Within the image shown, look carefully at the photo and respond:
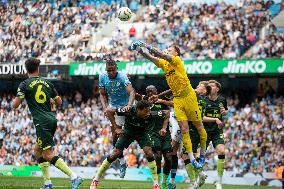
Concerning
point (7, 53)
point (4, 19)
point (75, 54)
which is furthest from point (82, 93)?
point (4, 19)

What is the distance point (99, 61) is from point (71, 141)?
4666 mm

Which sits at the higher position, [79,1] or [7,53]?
[79,1]

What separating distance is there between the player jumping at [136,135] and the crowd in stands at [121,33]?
19247 millimetres

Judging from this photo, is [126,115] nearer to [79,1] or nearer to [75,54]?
[75,54]

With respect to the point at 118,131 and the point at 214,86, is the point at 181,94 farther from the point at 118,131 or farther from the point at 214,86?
the point at 214,86

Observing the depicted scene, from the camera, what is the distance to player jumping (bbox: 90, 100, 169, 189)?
1755 centimetres

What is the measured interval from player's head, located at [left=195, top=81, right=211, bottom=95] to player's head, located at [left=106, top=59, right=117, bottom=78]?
250 centimetres

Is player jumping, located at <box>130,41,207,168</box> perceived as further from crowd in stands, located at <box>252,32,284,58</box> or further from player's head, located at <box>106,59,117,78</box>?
crowd in stands, located at <box>252,32,284,58</box>

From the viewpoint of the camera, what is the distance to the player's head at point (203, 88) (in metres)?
20.2

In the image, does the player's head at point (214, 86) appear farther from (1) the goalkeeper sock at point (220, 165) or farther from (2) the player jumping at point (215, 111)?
(1) the goalkeeper sock at point (220, 165)

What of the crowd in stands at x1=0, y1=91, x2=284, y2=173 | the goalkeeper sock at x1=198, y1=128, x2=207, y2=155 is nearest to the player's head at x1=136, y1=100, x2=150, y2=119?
the goalkeeper sock at x1=198, y1=128, x2=207, y2=155

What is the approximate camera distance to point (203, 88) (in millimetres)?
20375

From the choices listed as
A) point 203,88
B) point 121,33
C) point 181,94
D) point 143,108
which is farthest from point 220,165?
point 121,33

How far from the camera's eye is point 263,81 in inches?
1531
